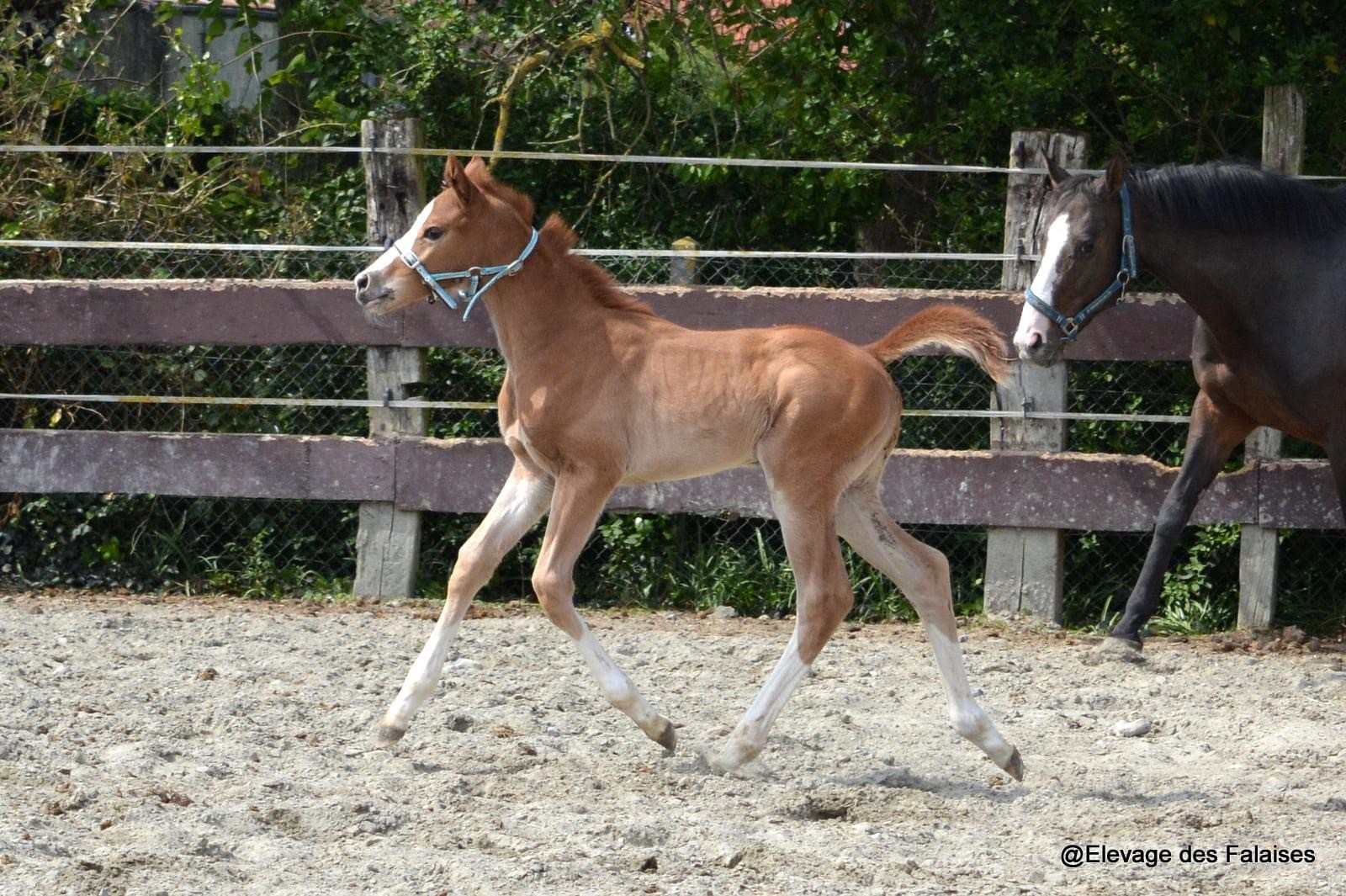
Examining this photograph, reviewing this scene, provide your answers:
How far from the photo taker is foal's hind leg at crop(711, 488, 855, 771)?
4461 mm

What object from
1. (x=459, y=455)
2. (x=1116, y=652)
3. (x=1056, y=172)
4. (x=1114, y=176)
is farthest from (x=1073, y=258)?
(x=459, y=455)

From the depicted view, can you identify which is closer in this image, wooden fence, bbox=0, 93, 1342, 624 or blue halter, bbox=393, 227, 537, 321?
blue halter, bbox=393, 227, 537, 321

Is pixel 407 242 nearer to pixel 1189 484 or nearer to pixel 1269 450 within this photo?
pixel 1189 484

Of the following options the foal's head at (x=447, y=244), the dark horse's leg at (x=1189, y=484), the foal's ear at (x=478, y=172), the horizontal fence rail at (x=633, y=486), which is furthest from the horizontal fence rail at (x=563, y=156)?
the foal's head at (x=447, y=244)

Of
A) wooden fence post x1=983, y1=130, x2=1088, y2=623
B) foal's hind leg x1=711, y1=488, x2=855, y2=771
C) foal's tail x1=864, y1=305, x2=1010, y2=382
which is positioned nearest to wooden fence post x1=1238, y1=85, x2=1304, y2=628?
wooden fence post x1=983, y1=130, x2=1088, y2=623

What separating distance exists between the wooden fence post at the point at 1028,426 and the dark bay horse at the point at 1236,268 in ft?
2.59

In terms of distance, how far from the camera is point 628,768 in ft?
14.8

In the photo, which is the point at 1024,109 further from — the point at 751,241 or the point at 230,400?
the point at 230,400

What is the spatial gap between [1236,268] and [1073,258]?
2.40ft

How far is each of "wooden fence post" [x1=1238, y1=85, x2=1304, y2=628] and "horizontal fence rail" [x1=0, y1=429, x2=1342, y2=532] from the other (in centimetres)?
10

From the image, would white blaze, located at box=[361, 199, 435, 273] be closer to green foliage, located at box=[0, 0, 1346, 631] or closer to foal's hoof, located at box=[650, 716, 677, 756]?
foal's hoof, located at box=[650, 716, 677, 756]

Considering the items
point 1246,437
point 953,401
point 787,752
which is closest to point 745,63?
point 953,401

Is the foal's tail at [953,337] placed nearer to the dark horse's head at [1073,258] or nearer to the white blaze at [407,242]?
the dark horse's head at [1073,258]

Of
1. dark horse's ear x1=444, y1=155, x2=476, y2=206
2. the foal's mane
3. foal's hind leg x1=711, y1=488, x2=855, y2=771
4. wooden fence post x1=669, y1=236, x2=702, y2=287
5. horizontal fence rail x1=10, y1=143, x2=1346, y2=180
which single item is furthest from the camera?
wooden fence post x1=669, y1=236, x2=702, y2=287
